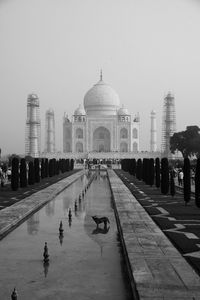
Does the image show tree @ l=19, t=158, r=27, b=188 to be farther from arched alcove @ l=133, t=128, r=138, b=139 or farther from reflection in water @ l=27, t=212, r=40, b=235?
arched alcove @ l=133, t=128, r=138, b=139

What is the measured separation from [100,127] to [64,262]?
1977 inches

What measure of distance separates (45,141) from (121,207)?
1854 inches

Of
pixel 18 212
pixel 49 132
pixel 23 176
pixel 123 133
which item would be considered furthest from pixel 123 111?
pixel 18 212

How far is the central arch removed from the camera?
56.0 metres

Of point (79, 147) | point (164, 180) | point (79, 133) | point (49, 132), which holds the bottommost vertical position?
point (164, 180)

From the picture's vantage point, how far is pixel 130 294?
430cm

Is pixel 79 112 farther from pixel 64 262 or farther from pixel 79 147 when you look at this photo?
pixel 64 262

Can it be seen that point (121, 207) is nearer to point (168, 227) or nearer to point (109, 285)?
point (168, 227)

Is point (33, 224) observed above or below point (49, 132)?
below

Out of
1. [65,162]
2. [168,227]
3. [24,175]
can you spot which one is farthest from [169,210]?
[65,162]

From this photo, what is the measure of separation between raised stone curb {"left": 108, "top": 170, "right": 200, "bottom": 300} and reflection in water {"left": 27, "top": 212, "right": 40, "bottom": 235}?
157cm

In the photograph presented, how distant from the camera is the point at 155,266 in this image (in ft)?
16.2

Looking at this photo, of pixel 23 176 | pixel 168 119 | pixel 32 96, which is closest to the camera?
pixel 23 176

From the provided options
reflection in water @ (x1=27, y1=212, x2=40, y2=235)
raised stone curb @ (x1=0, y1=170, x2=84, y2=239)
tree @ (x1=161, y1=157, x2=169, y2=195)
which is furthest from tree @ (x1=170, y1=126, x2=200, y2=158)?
reflection in water @ (x1=27, y1=212, x2=40, y2=235)
